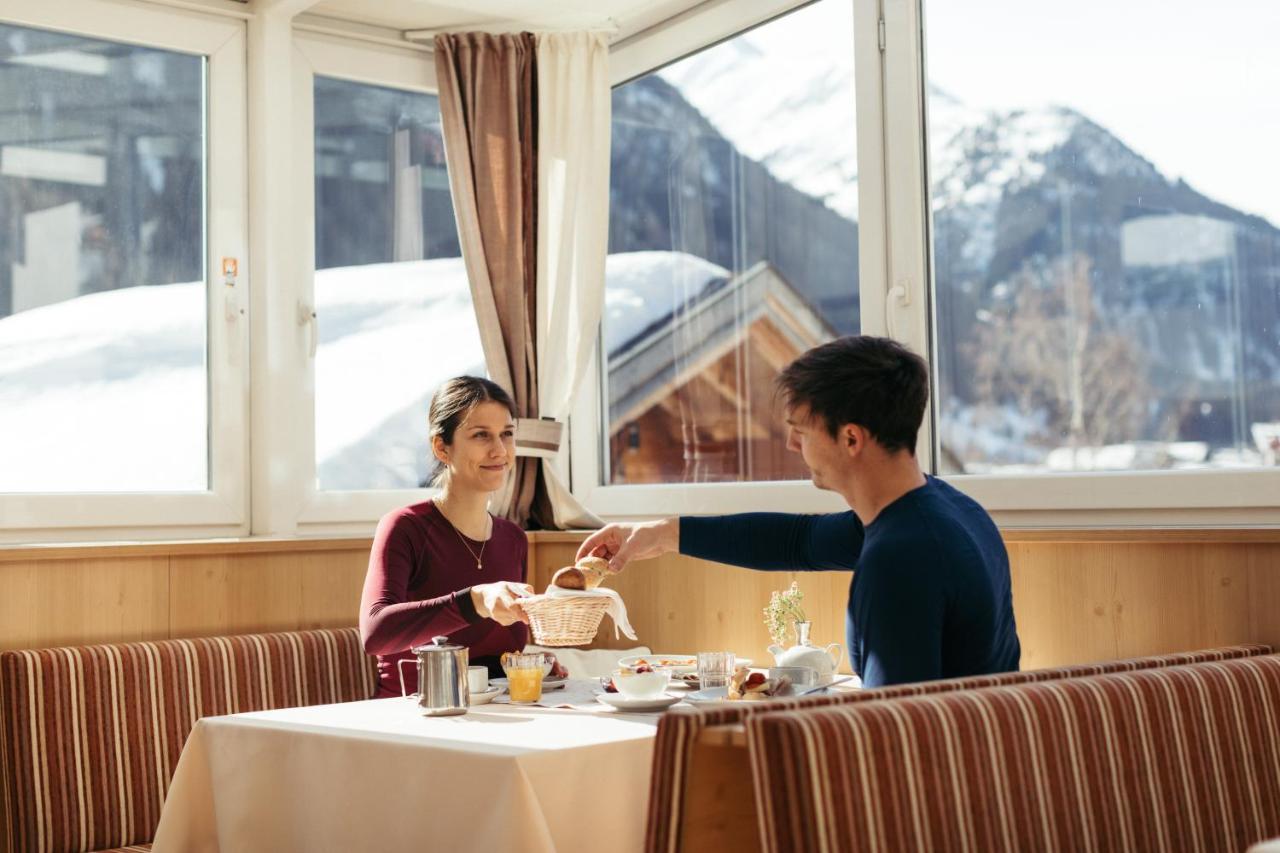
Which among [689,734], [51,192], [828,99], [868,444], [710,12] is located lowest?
[689,734]

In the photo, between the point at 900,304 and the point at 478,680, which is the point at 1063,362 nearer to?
the point at 900,304

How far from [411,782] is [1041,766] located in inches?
34.7

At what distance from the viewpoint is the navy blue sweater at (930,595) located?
76.1 inches

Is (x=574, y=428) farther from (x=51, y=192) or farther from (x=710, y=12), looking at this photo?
(x=51, y=192)

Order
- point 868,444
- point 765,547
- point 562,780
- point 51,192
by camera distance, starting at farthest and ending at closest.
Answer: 1. point 51,192
2. point 765,547
3. point 868,444
4. point 562,780

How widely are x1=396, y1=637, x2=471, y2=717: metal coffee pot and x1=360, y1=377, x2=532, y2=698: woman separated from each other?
0.90ft

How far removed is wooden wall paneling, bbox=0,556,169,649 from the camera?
9.86 ft

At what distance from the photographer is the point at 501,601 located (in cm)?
251

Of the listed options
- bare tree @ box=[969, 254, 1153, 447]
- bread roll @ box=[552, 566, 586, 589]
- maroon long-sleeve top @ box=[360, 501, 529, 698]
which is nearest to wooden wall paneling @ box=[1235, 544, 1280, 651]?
bare tree @ box=[969, 254, 1153, 447]

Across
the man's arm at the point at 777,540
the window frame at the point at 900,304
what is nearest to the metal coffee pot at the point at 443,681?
the man's arm at the point at 777,540

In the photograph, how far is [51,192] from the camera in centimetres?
338

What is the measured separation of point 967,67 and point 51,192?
7.33 feet

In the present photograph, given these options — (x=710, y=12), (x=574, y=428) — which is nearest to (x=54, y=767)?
(x=574, y=428)

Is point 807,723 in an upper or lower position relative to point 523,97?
lower
